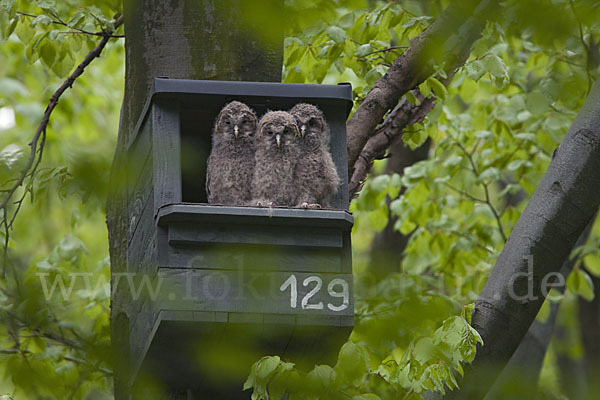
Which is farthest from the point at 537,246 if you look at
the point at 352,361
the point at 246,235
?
the point at 246,235

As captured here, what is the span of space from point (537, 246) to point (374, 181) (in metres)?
2.76

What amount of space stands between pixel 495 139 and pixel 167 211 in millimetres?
4432

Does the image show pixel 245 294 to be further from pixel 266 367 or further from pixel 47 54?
pixel 47 54

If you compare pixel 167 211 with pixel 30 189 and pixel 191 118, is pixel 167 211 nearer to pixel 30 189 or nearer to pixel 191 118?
pixel 191 118

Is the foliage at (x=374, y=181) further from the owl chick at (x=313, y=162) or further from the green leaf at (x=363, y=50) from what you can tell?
the owl chick at (x=313, y=162)

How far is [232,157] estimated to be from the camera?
3537 mm

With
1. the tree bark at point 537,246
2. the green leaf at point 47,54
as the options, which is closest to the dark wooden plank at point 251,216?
the tree bark at point 537,246

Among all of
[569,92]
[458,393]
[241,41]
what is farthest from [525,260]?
[569,92]

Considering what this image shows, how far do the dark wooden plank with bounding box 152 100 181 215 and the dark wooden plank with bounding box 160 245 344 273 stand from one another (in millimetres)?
236

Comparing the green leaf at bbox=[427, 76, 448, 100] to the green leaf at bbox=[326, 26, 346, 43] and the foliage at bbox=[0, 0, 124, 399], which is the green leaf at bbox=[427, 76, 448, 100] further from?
the foliage at bbox=[0, 0, 124, 399]

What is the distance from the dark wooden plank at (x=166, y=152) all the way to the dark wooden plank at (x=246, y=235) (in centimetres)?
20

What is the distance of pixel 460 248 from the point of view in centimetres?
646

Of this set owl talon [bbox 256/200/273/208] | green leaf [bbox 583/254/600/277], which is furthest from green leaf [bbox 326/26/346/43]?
green leaf [bbox 583/254/600/277]

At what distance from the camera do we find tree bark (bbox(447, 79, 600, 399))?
3789mm
